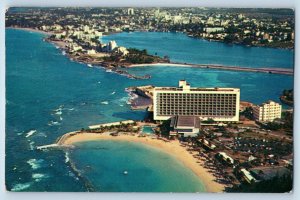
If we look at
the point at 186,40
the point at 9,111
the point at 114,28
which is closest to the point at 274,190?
the point at 186,40

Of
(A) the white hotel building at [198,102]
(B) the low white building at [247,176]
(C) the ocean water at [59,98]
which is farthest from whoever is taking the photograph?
(A) the white hotel building at [198,102]

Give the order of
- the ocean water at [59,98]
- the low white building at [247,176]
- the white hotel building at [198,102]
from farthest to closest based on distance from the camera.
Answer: the white hotel building at [198,102] → the ocean water at [59,98] → the low white building at [247,176]

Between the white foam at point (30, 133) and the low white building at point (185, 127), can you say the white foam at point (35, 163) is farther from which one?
the low white building at point (185, 127)

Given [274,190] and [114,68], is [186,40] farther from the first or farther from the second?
[274,190]

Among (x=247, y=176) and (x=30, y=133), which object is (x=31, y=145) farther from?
(x=247, y=176)

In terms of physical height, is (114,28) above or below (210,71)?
above

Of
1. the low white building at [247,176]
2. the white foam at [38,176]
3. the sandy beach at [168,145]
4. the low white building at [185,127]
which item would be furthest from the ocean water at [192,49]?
the white foam at [38,176]

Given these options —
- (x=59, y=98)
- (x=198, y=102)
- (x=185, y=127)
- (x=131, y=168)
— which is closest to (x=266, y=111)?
(x=198, y=102)
